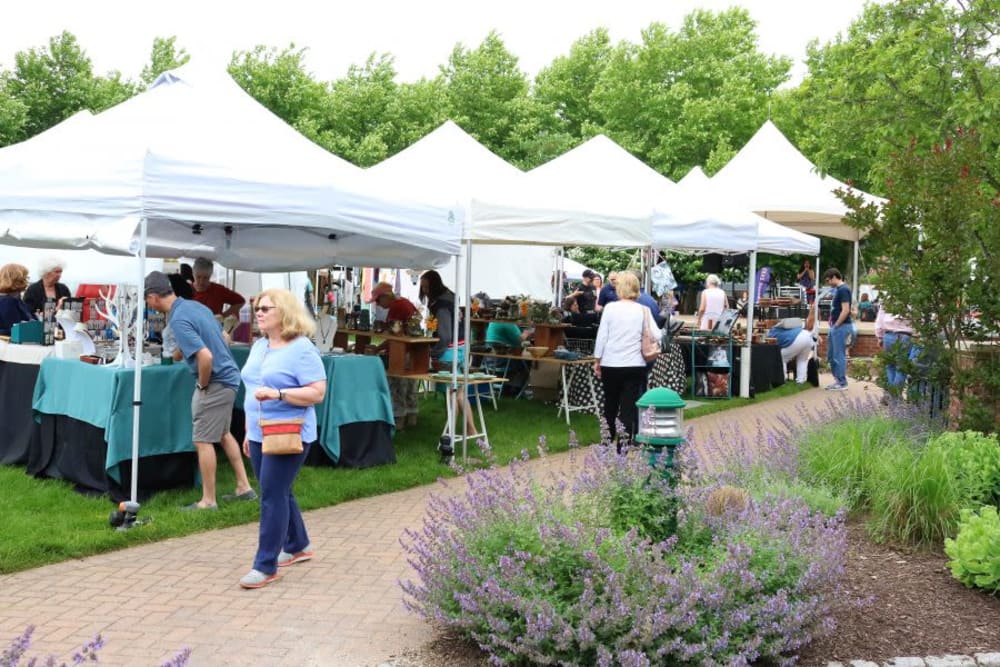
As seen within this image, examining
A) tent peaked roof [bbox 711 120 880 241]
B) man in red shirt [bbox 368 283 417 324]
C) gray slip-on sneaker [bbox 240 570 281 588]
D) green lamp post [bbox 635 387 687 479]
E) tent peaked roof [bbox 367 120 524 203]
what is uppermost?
tent peaked roof [bbox 711 120 880 241]

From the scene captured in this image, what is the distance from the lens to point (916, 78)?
9.54 meters

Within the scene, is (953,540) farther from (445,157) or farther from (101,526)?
(445,157)

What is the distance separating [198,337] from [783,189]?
569 inches

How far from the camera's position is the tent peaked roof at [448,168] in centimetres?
1030

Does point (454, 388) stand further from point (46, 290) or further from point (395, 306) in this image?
point (46, 290)

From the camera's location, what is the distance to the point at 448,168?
1134 centimetres

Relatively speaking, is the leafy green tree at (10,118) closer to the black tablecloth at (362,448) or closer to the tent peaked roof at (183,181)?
the tent peaked roof at (183,181)

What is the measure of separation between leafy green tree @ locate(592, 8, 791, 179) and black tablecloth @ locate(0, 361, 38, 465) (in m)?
29.7

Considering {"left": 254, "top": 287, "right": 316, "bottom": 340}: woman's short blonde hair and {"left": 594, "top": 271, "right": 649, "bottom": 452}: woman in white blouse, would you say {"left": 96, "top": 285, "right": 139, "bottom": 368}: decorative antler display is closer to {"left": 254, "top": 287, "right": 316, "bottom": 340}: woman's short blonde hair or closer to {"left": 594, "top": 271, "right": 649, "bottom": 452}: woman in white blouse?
{"left": 254, "top": 287, "right": 316, "bottom": 340}: woman's short blonde hair

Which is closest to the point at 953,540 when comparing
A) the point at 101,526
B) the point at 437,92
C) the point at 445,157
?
the point at 101,526

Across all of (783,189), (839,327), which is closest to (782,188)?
(783,189)

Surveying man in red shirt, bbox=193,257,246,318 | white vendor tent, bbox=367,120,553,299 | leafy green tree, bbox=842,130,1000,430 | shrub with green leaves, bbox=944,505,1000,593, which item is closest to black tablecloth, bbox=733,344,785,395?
white vendor tent, bbox=367,120,553,299

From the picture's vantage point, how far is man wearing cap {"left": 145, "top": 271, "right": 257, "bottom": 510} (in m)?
6.93

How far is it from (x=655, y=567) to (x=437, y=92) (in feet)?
112
